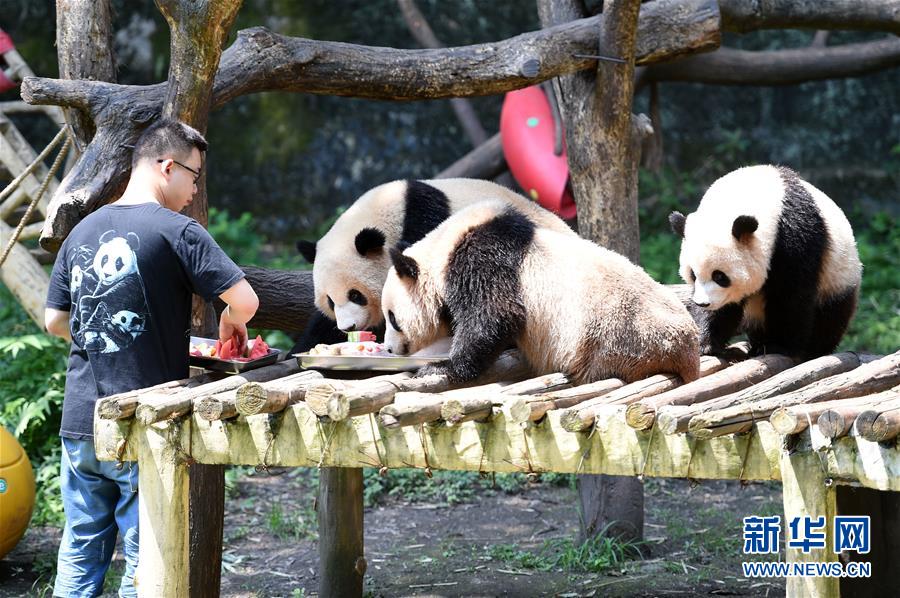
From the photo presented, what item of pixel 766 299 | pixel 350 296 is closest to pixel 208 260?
pixel 350 296

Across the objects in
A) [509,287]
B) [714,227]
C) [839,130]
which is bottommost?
[509,287]

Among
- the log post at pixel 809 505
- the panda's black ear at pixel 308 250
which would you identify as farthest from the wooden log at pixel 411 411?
the panda's black ear at pixel 308 250

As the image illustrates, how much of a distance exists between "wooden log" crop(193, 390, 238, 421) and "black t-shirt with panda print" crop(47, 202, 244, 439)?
0.43m

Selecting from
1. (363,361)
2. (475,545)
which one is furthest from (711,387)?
(475,545)

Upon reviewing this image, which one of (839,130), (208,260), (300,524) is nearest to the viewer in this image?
(208,260)

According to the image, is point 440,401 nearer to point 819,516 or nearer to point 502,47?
point 819,516

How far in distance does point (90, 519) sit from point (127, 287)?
0.86 m

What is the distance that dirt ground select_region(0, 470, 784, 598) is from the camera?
542cm

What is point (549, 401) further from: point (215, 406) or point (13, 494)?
point (13, 494)

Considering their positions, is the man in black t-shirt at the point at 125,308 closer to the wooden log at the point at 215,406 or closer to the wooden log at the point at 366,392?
the wooden log at the point at 215,406

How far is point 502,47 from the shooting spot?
537 cm

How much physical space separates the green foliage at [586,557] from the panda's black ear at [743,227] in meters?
1.90

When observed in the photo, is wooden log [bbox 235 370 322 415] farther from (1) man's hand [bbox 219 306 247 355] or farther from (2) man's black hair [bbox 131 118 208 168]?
(2) man's black hair [bbox 131 118 208 168]

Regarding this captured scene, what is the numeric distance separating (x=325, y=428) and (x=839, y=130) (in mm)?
8420
